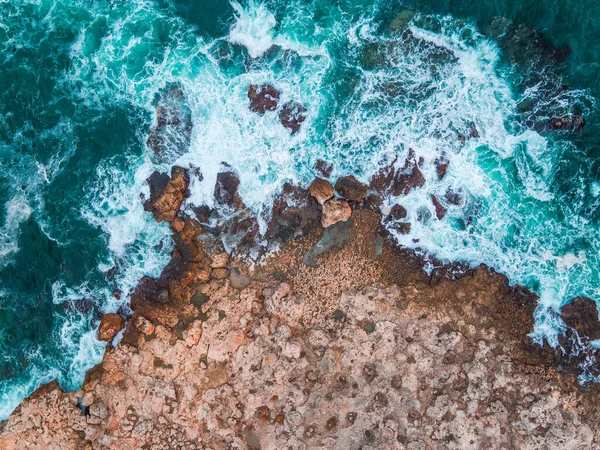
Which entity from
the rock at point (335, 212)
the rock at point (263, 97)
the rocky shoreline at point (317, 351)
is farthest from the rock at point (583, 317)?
the rock at point (263, 97)

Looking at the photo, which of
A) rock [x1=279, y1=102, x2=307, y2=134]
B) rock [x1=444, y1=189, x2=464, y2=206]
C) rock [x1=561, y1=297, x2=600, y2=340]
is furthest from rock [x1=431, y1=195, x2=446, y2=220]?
rock [x1=279, y1=102, x2=307, y2=134]

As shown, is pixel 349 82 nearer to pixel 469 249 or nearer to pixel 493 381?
pixel 469 249

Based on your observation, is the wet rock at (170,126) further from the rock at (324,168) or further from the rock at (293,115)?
the rock at (324,168)

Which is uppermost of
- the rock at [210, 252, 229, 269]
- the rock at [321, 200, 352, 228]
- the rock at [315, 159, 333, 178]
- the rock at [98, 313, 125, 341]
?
the rock at [315, 159, 333, 178]

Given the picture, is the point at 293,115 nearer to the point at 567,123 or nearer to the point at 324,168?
the point at 324,168

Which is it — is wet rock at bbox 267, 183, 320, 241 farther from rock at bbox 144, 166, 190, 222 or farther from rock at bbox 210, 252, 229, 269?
rock at bbox 144, 166, 190, 222

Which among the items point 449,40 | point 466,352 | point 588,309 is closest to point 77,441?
point 466,352
